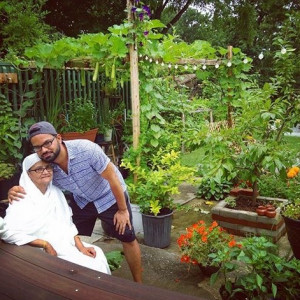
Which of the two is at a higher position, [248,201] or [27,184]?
[27,184]

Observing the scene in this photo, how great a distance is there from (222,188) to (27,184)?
415 centimetres

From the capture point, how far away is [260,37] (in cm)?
2286

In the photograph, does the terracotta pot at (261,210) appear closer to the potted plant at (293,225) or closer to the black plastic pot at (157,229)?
the potted plant at (293,225)

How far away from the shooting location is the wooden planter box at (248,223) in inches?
170

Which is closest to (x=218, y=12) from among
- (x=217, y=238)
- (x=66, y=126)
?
(x=66, y=126)

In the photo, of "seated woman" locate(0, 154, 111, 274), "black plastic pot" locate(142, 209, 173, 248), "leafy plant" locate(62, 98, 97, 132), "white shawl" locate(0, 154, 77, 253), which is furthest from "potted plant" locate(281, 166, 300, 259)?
"leafy plant" locate(62, 98, 97, 132)

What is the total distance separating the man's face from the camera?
242 cm

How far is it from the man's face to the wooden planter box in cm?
277

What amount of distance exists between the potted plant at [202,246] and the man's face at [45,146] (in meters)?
1.65

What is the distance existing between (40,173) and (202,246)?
175cm

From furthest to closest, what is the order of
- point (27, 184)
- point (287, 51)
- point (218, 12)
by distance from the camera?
point (218, 12) → point (287, 51) → point (27, 184)

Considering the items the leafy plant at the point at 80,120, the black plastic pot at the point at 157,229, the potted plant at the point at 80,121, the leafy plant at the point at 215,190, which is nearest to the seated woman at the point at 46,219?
the black plastic pot at the point at 157,229

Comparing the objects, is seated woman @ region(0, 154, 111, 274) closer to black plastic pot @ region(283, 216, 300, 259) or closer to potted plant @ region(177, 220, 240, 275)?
potted plant @ region(177, 220, 240, 275)

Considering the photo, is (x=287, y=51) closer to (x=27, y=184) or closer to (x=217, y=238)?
(x=217, y=238)
